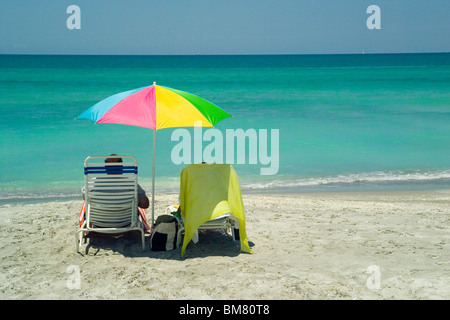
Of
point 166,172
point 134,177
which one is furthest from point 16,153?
point 134,177

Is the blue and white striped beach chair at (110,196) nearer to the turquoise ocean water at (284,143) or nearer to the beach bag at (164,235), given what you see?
the beach bag at (164,235)

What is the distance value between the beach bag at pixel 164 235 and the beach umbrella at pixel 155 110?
107 centimetres

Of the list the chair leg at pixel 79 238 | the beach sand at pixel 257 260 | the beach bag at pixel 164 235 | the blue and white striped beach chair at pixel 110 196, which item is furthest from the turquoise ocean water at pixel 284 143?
the beach bag at pixel 164 235

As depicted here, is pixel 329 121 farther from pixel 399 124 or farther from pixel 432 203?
pixel 432 203

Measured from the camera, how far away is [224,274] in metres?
4.49

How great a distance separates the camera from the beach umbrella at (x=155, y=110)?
4816 mm

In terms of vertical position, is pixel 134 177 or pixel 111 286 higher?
pixel 134 177

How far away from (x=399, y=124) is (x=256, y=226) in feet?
47.3

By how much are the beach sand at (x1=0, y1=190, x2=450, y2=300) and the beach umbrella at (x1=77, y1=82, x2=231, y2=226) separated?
139 cm

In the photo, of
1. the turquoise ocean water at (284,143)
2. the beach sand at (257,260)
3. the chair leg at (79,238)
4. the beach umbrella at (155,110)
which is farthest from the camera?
the turquoise ocean water at (284,143)
